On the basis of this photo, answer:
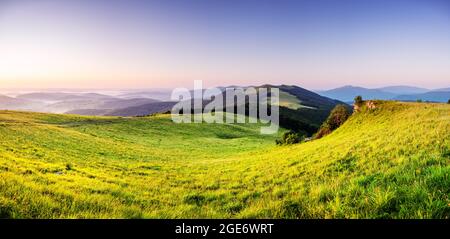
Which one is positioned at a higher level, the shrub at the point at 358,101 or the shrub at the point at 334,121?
the shrub at the point at 358,101

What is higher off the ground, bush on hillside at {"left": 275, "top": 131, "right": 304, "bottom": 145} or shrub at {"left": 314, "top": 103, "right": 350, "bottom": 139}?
shrub at {"left": 314, "top": 103, "right": 350, "bottom": 139}

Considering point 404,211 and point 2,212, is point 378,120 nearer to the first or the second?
point 404,211

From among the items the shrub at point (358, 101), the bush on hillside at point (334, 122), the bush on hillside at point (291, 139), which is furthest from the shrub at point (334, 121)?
the bush on hillside at point (291, 139)

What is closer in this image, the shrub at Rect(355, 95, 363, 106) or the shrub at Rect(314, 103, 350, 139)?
the shrub at Rect(355, 95, 363, 106)

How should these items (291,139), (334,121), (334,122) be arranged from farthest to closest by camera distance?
(334,121) → (334,122) → (291,139)

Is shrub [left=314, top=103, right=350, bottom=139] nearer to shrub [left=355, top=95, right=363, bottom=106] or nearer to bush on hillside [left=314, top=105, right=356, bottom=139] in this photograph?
bush on hillside [left=314, top=105, right=356, bottom=139]

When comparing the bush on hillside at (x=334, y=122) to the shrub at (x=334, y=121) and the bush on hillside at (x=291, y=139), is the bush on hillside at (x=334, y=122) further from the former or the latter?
the bush on hillside at (x=291, y=139)

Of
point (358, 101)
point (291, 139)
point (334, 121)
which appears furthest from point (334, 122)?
point (291, 139)

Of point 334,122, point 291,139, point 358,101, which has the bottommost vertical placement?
point 291,139

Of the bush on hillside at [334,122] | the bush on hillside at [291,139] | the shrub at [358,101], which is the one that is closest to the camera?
the shrub at [358,101]

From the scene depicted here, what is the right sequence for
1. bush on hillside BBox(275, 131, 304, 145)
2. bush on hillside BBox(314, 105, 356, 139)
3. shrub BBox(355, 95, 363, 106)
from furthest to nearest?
bush on hillside BBox(314, 105, 356, 139) → bush on hillside BBox(275, 131, 304, 145) → shrub BBox(355, 95, 363, 106)

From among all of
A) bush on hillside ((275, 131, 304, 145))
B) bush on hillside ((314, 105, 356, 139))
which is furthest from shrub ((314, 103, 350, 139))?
bush on hillside ((275, 131, 304, 145))

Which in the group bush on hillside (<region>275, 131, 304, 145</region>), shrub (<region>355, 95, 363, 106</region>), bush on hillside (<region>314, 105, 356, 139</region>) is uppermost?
shrub (<region>355, 95, 363, 106</region>)

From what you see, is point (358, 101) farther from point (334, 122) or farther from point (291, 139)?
point (291, 139)
